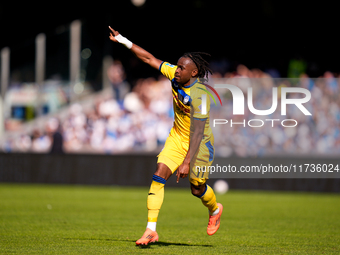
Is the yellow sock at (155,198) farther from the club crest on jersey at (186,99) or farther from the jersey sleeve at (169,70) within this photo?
the jersey sleeve at (169,70)

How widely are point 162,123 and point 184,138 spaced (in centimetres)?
1071

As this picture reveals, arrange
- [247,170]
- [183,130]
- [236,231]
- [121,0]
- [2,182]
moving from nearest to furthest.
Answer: [183,130] → [236,231] → [247,170] → [2,182] → [121,0]

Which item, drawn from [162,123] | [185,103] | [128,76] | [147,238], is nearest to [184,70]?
[185,103]

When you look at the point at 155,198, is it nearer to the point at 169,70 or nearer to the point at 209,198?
the point at 209,198

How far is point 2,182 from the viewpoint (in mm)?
18359

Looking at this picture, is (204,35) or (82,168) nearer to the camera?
(82,168)

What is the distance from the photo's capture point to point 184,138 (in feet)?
24.5

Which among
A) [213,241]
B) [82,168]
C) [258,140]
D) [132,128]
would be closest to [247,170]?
[258,140]

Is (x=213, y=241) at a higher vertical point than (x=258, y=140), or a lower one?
lower

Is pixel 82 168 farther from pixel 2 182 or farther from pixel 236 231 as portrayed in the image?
pixel 236 231

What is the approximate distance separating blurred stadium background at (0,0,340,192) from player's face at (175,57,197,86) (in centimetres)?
930

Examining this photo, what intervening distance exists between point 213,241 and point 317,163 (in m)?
8.98

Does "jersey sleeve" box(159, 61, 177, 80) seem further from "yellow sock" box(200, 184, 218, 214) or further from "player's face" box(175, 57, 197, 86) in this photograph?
"yellow sock" box(200, 184, 218, 214)

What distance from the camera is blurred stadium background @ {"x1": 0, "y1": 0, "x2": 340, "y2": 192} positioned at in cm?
1734
